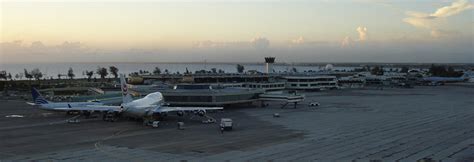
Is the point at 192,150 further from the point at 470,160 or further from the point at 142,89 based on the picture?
the point at 142,89

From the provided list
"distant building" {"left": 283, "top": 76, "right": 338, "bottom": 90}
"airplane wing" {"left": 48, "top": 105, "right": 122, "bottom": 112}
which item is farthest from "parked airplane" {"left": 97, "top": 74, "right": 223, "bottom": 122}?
"distant building" {"left": 283, "top": 76, "right": 338, "bottom": 90}

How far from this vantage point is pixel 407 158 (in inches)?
1499

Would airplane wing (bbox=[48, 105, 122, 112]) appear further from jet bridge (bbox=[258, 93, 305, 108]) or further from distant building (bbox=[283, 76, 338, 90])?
distant building (bbox=[283, 76, 338, 90])

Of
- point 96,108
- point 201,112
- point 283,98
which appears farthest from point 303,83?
point 96,108

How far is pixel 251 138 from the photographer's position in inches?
1893

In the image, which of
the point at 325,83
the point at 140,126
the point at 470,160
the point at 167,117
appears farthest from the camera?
the point at 325,83

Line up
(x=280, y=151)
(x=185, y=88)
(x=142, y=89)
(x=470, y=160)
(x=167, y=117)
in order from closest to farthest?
(x=470, y=160)
(x=280, y=151)
(x=167, y=117)
(x=185, y=88)
(x=142, y=89)

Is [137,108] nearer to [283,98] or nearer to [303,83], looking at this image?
[283,98]

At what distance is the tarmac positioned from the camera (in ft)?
128

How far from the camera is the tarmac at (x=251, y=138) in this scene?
39000mm

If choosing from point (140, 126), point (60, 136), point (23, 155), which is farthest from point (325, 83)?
point (23, 155)

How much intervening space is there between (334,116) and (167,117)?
945 inches

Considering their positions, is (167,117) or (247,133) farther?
(167,117)

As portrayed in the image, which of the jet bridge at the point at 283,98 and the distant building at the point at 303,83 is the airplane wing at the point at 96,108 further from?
the distant building at the point at 303,83
